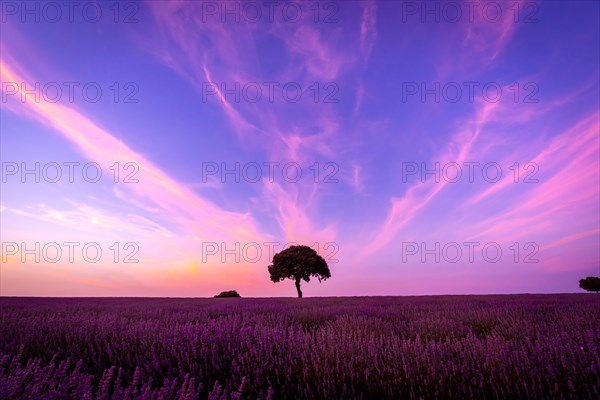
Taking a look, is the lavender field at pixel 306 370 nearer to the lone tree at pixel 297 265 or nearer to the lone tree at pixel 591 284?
the lone tree at pixel 297 265

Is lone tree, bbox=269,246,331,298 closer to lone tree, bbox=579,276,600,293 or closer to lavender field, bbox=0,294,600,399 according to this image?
lavender field, bbox=0,294,600,399

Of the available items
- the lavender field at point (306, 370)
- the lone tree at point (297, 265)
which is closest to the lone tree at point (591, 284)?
the lone tree at point (297, 265)

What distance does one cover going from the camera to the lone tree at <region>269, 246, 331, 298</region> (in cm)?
3394

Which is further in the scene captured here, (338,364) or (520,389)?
(338,364)

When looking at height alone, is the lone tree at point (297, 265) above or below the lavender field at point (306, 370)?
above

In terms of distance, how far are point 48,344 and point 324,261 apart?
32288 millimetres

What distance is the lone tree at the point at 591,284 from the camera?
44.9 meters

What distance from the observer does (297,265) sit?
3381 centimetres

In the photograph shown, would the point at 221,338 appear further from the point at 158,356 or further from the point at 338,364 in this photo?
the point at 338,364

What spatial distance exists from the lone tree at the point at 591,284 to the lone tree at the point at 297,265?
3359cm

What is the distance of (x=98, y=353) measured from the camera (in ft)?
12.4

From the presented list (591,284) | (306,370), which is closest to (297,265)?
(306,370)

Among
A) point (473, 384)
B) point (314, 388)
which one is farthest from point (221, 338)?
point (473, 384)

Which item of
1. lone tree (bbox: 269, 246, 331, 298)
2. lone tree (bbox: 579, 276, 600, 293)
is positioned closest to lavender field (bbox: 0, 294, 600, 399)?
lone tree (bbox: 269, 246, 331, 298)
